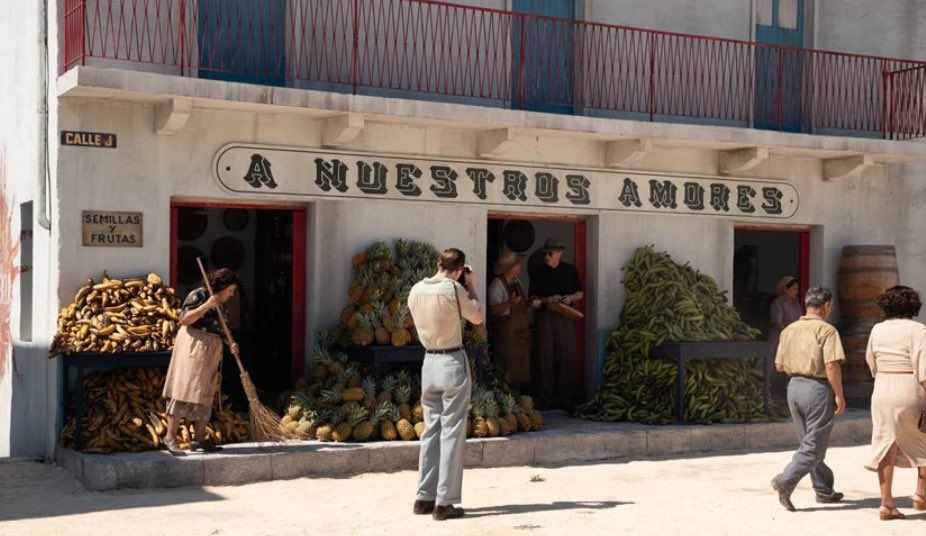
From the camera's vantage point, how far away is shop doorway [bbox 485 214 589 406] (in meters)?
15.1

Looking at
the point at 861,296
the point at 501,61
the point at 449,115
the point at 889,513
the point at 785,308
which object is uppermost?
the point at 501,61

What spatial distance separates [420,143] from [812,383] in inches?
218

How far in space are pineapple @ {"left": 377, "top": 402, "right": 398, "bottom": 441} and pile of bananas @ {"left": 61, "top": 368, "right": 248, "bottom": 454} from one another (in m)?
1.26

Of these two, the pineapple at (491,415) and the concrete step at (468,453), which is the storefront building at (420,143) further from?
the pineapple at (491,415)

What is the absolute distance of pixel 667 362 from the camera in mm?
13984

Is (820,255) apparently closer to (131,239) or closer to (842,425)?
(842,425)

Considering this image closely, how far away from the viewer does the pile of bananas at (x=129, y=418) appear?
36.1 ft

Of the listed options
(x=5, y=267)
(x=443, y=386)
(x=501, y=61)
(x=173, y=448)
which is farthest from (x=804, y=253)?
(x=5, y=267)

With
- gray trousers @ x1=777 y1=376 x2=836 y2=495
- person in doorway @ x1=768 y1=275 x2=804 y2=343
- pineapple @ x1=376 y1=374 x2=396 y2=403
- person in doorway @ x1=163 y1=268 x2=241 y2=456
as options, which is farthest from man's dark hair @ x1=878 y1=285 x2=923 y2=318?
person in doorway @ x1=768 y1=275 x2=804 y2=343

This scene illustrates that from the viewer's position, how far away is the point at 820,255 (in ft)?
54.5

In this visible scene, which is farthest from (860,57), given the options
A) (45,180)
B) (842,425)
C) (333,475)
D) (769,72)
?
(45,180)

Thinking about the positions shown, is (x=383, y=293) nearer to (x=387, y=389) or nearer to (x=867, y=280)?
(x=387, y=389)

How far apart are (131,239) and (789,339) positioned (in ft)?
19.8

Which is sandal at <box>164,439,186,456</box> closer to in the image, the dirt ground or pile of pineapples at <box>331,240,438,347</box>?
the dirt ground
